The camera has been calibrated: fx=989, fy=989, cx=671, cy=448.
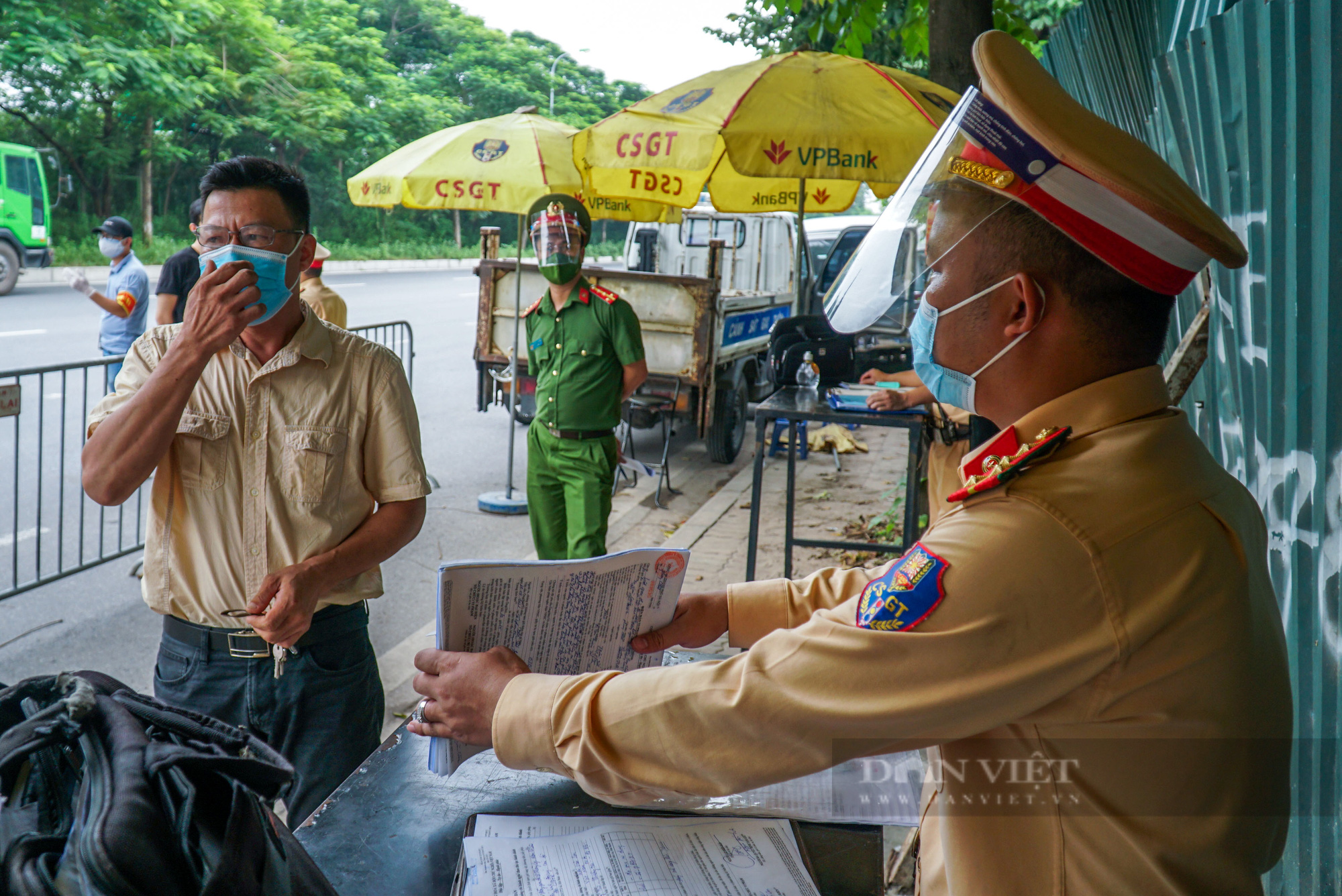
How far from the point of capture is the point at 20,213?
18062 millimetres

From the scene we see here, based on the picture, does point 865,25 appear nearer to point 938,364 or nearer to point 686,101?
point 686,101

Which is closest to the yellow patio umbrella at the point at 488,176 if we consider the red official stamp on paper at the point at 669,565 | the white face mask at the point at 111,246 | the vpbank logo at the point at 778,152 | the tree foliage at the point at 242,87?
the white face mask at the point at 111,246

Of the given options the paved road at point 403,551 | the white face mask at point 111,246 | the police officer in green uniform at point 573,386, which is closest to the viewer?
the paved road at point 403,551

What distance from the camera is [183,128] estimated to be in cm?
2898

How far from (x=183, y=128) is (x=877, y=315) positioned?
32.3 m

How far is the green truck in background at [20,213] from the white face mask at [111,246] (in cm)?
1198

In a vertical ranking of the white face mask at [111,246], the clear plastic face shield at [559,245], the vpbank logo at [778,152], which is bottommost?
the clear plastic face shield at [559,245]

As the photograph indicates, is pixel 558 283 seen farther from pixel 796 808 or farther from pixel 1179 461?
pixel 1179 461

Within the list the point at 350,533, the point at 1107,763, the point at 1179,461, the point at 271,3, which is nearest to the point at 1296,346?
the point at 1179,461

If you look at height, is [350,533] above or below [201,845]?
above

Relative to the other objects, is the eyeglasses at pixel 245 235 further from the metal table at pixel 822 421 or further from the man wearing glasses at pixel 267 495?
the metal table at pixel 822 421

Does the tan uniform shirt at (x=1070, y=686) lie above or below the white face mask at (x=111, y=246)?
below

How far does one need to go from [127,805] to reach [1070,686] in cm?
99

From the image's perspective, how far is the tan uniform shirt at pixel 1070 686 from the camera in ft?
3.44
